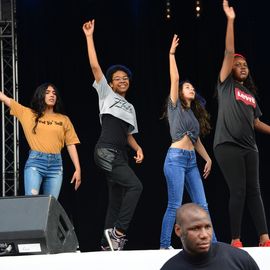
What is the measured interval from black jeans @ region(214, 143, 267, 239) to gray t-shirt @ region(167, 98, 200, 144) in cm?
48

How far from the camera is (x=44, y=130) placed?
5441 mm

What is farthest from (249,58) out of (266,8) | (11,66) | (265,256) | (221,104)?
(265,256)

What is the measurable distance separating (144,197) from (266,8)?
8.70 ft

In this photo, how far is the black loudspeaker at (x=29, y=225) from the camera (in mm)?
3982

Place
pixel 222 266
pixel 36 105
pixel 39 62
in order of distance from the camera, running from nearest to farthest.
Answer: pixel 222 266 → pixel 36 105 → pixel 39 62

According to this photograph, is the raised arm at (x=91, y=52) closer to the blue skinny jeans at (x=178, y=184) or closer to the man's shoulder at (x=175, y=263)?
the blue skinny jeans at (x=178, y=184)

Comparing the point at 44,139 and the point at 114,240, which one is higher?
the point at 44,139

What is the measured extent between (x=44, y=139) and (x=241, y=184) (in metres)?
→ 1.58

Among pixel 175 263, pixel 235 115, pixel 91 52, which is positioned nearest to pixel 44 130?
pixel 91 52

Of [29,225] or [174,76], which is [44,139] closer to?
[174,76]

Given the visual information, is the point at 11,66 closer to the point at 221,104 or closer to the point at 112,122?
the point at 112,122

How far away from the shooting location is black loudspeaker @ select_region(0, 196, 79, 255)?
398 centimetres

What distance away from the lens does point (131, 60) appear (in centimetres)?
839

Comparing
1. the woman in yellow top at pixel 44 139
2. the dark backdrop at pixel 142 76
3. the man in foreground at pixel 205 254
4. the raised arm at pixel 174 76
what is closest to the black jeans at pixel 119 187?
the woman in yellow top at pixel 44 139
